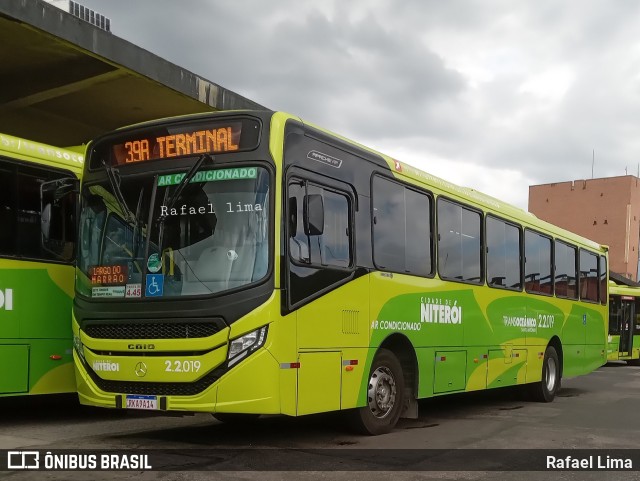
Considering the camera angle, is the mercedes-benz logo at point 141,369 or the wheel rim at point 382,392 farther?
the wheel rim at point 382,392

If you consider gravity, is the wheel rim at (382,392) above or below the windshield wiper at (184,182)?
below

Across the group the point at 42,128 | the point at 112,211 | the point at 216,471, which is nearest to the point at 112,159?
the point at 112,211

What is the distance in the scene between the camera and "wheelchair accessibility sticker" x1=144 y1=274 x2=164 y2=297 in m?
7.63

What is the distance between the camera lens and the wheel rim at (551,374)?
14.8 metres

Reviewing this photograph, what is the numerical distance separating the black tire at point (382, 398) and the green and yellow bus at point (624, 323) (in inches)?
855

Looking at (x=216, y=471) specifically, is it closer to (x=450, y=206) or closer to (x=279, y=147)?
(x=279, y=147)

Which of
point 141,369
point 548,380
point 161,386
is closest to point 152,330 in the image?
point 141,369

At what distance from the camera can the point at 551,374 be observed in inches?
590

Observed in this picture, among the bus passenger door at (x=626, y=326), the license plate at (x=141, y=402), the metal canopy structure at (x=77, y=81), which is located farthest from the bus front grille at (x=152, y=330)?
the bus passenger door at (x=626, y=326)

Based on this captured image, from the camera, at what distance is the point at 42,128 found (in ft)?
73.4

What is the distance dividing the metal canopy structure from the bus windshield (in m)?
8.08

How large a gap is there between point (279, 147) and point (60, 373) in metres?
4.52

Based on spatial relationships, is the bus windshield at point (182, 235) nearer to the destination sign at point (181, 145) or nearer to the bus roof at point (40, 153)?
the destination sign at point (181, 145)

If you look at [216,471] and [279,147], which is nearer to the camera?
[216,471]
